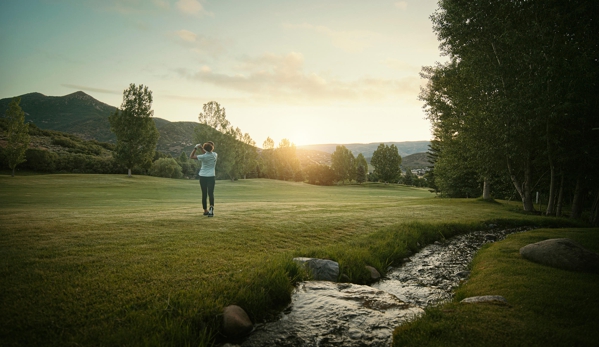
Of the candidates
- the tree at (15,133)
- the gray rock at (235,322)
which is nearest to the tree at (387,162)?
the tree at (15,133)

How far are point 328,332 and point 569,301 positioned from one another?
5264 mm

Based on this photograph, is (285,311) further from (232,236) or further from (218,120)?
(218,120)

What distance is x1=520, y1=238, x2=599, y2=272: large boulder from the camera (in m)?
8.02

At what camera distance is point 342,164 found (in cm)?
10325

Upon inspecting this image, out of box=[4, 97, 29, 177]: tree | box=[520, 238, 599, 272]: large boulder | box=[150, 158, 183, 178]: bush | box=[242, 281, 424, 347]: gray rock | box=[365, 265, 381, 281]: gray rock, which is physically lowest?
box=[365, 265, 381, 281]: gray rock

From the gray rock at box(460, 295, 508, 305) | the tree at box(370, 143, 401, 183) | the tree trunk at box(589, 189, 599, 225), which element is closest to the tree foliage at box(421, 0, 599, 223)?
the tree trunk at box(589, 189, 599, 225)

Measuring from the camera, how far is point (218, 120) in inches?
2773

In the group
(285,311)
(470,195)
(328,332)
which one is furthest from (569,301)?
(470,195)

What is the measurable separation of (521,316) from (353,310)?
3.23 m

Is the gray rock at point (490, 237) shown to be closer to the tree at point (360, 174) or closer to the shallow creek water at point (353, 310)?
the shallow creek water at point (353, 310)

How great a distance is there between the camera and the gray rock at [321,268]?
839cm

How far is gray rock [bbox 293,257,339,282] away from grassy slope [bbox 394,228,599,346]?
129 inches

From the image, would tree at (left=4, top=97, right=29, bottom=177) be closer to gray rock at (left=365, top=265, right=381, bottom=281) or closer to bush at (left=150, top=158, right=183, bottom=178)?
bush at (left=150, top=158, right=183, bottom=178)

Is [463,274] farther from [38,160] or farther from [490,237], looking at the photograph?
[38,160]
